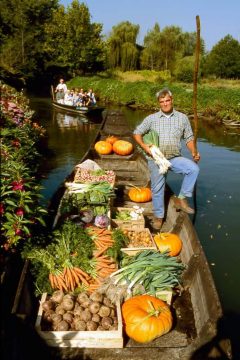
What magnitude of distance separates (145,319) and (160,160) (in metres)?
3.28

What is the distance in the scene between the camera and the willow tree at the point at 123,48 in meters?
49.8

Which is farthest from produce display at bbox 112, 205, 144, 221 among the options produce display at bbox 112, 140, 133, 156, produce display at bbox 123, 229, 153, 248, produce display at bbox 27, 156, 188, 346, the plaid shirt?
produce display at bbox 112, 140, 133, 156

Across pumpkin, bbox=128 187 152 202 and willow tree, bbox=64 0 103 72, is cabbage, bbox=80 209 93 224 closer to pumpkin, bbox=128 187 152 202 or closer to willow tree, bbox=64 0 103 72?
pumpkin, bbox=128 187 152 202

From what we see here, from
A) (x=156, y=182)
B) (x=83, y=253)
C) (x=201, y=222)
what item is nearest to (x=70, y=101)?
(x=201, y=222)

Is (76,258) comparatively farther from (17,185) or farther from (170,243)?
(170,243)

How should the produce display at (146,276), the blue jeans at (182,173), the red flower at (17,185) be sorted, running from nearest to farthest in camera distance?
the red flower at (17,185) → the produce display at (146,276) → the blue jeans at (182,173)

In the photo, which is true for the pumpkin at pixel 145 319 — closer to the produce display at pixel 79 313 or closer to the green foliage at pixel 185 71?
the produce display at pixel 79 313

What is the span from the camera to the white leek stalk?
6.73 metres

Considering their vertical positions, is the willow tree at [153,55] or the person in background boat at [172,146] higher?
the willow tree at [153,55]

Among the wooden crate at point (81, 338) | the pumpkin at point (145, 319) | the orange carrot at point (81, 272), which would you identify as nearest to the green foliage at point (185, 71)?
the orange carrot at point (81, 272)

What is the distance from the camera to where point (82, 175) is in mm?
8148

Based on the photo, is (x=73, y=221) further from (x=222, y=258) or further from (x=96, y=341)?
(x=222, y=258)

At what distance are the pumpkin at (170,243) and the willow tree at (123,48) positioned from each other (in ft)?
156

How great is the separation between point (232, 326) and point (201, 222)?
4.32 meters
